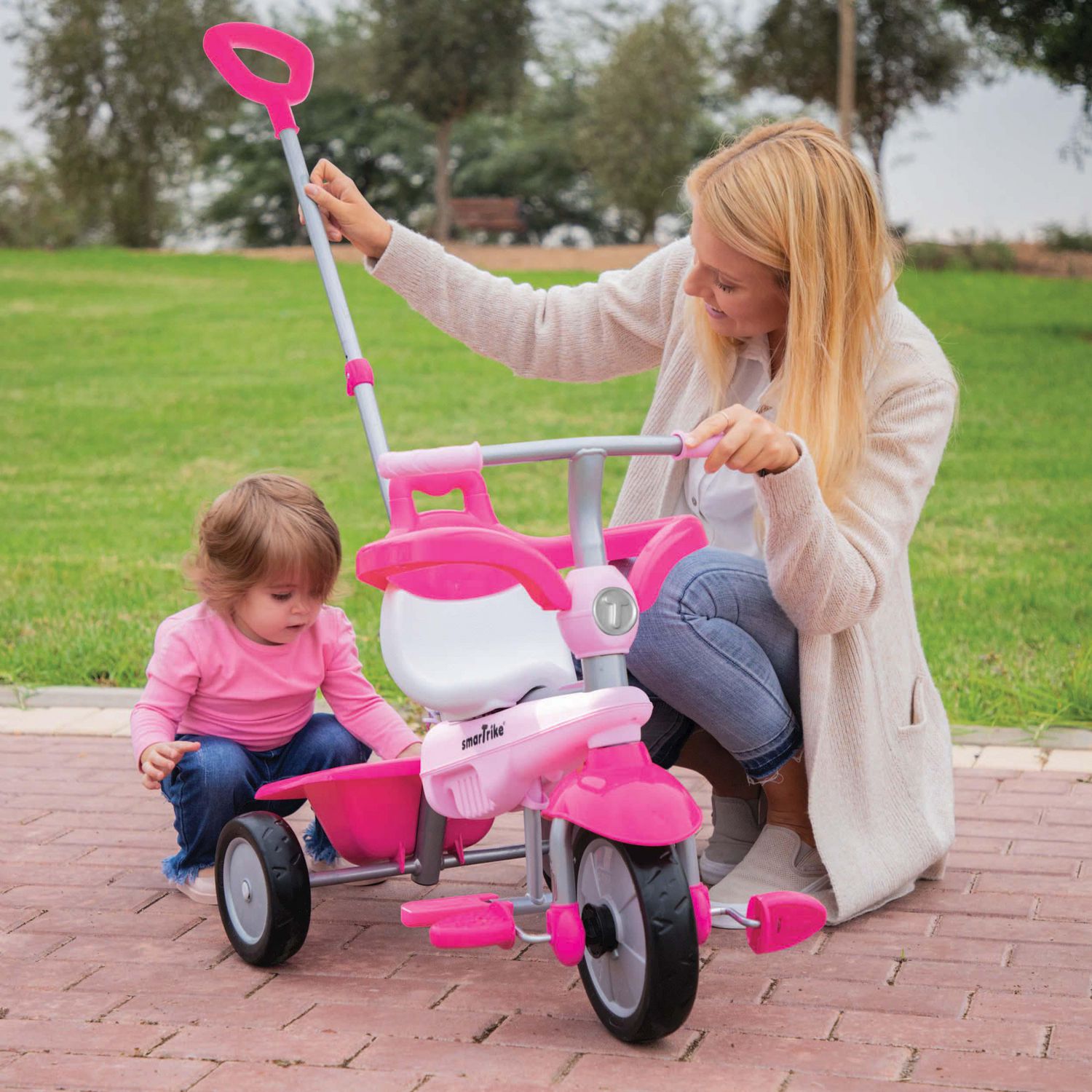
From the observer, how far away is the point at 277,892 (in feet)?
8.62

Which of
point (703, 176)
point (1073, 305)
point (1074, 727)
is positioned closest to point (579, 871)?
point (703, 176)

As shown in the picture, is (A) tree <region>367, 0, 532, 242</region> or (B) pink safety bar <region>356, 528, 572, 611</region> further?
(A) tree <region>367, 0, 532, 242</region>

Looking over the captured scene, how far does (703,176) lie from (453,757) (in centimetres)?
120

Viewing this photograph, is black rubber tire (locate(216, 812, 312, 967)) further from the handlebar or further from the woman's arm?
the woman's arm

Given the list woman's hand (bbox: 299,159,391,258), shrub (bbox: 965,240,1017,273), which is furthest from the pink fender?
shrub (bbox: 965,240,1017,273)

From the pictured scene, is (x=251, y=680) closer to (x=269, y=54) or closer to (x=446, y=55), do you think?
(x=269, y=54)

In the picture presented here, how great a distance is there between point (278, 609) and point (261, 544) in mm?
148

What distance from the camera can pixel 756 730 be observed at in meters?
2.84

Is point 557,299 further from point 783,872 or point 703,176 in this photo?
point 783,872

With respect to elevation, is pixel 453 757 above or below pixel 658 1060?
above

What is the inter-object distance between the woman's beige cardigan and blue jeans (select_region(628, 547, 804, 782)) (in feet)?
0.21

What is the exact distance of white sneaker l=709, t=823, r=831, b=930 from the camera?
2938 millimetres

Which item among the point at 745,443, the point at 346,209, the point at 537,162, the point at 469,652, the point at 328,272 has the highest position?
the point at 537,162

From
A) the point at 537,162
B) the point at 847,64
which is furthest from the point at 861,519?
the point at 537,162
